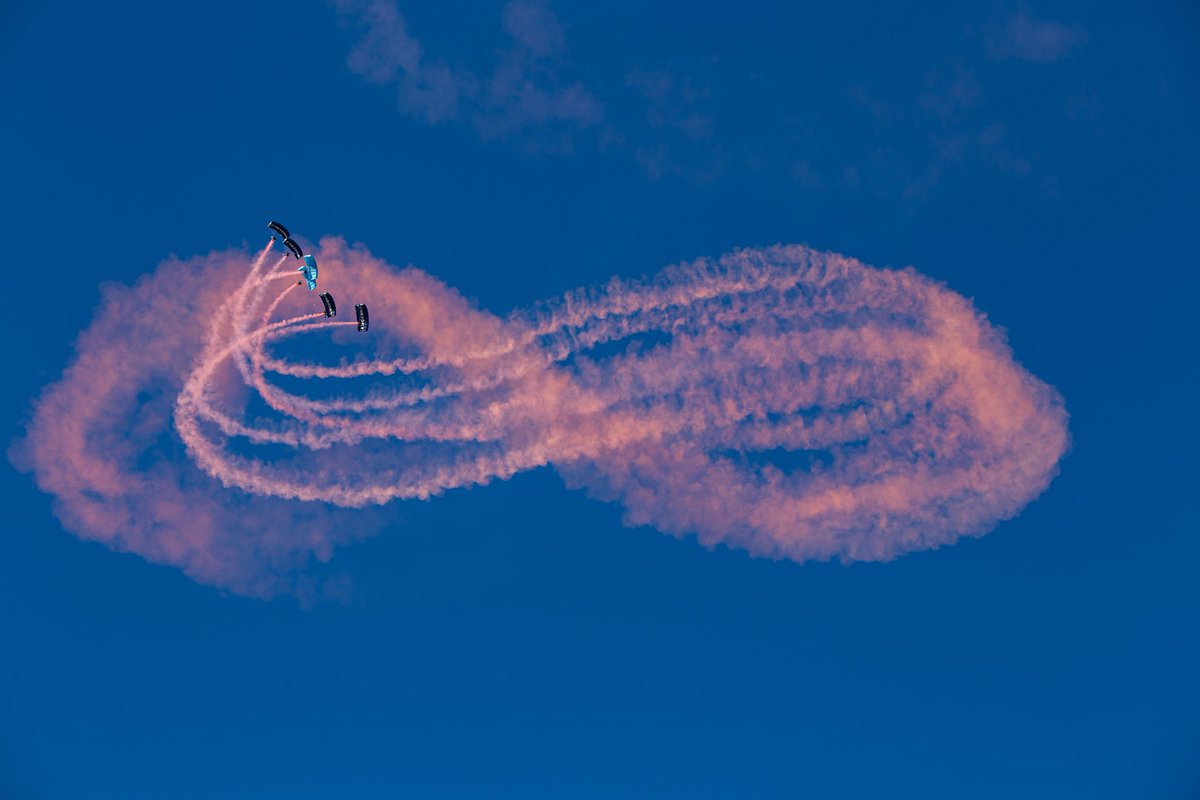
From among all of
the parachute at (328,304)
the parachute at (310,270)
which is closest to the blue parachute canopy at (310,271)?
the parachute at (310,270)

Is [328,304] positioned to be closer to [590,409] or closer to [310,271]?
[310,271]

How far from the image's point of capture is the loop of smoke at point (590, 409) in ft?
77.5

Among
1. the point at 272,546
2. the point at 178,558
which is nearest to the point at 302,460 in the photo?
the point at 272,546

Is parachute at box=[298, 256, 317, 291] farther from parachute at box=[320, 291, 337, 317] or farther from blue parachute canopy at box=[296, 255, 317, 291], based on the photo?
parachute at box=[320, 291, 337, 317]

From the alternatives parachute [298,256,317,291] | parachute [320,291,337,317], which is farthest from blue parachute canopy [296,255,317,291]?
parachute [320,291,337,317]

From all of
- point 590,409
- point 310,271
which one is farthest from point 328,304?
point 590,409

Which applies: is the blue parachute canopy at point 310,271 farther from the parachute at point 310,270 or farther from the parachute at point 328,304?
the parachute at point 328,304

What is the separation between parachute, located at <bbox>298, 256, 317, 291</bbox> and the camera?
2384 centimetres

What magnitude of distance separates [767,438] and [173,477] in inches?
840

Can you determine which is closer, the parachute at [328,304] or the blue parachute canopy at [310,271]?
the blue parachute canopy at [310,271]

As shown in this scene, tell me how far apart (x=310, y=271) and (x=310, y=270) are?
0.04m

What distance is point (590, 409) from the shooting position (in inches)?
941

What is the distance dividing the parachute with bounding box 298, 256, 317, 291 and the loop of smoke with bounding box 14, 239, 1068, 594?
586mm

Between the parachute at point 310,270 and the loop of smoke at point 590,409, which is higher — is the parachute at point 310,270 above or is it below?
above
